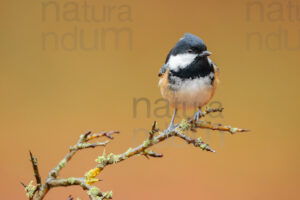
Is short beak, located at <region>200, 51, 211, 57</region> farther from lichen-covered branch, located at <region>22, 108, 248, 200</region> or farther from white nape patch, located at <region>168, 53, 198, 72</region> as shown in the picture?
lichen-covered branch, located at <region>22, 108, 248, 200</region>

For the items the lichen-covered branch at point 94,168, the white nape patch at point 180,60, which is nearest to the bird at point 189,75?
the white nape patch at point 180,60

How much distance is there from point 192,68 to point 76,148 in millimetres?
371

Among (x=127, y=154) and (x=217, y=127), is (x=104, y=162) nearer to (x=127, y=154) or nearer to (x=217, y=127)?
(x=127, y=154)

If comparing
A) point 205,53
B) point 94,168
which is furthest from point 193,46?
point 94,168

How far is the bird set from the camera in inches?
26.1

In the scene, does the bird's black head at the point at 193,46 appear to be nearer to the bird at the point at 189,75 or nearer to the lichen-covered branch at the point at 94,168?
the bird at the point at 189,75

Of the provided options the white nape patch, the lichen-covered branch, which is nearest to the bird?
the white nape patch

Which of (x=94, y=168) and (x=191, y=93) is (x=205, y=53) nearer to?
(x=191, y=93)

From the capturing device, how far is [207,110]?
49 cm

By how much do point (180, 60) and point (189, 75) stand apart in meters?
0.04

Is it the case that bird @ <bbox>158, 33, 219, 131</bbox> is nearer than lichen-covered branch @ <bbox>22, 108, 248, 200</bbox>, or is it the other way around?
lichen-covered branch @ <bbox>22, 108, 248, 200</bbox>

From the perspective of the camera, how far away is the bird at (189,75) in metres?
0.66

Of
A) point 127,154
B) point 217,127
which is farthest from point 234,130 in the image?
point 127,154

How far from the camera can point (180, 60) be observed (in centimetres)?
71
